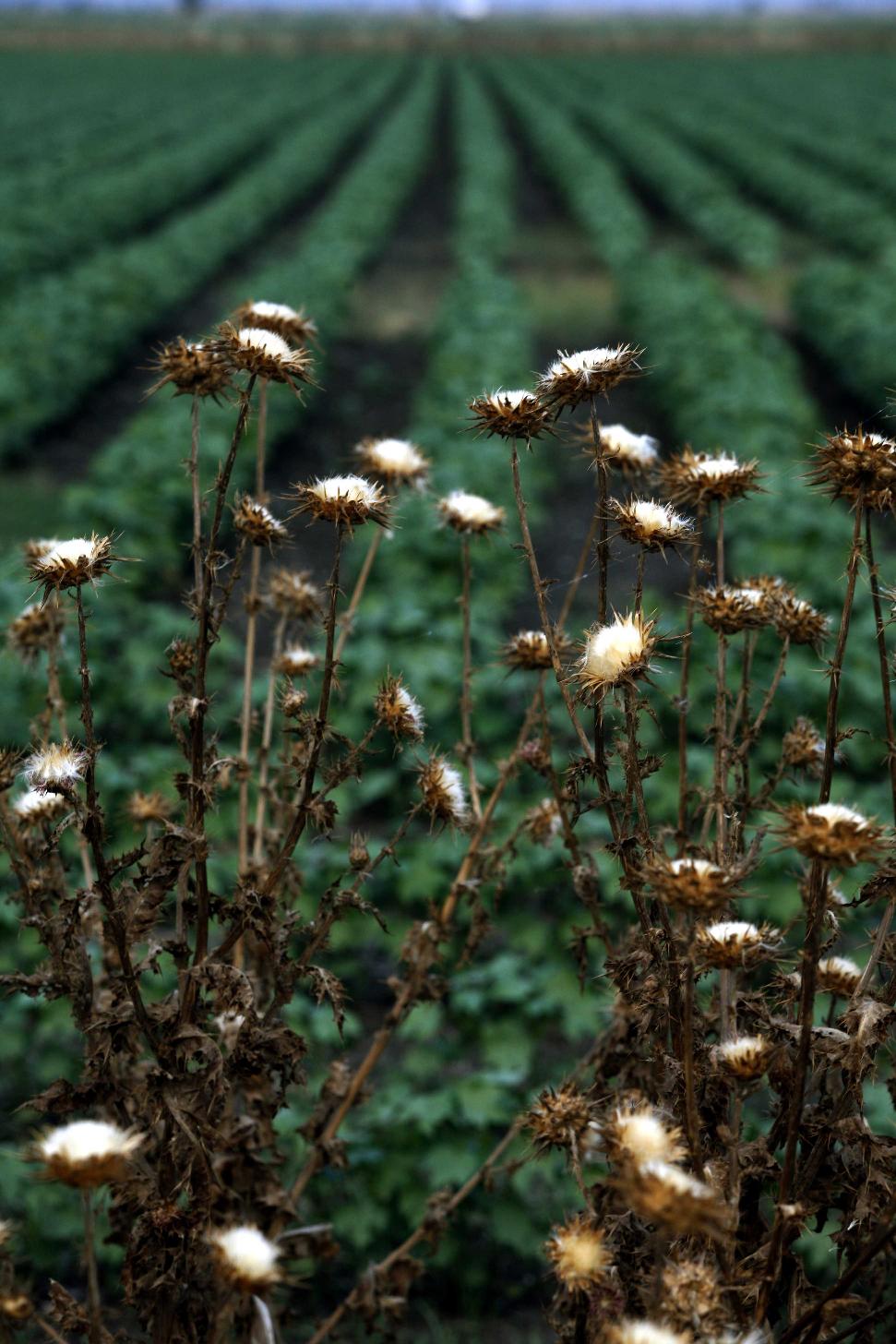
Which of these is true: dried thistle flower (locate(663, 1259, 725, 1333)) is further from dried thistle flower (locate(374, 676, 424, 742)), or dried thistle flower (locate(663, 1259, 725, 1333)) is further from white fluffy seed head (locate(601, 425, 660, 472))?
white fluffy seed head (locate(601, 425, 660, 472))

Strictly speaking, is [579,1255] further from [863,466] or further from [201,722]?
[863,466]

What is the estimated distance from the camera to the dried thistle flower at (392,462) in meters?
1.96

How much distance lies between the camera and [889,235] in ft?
54.4

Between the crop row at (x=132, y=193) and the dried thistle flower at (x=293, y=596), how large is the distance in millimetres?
13412

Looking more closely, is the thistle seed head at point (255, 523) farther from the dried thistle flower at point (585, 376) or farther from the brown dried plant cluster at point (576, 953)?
the dried thistle flower at point (585, 376)

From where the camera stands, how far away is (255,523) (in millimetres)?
1735

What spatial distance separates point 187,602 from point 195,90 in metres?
44.5

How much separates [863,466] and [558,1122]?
0.82 metres

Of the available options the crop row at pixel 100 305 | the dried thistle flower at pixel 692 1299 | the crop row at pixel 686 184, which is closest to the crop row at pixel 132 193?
the crop row at pixel 100 305

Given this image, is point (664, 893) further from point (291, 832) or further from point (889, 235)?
→ point (889, 235)

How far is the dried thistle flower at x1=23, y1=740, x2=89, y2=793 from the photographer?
1.59 metres

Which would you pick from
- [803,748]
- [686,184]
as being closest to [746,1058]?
[803,748]

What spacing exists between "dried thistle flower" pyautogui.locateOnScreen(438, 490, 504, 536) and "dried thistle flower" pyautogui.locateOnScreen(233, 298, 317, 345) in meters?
0.33

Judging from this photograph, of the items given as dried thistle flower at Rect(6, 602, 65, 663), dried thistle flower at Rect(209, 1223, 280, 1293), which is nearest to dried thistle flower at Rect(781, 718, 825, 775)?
dried thistle flower at Rect(209, 1223, 280, 1293)
